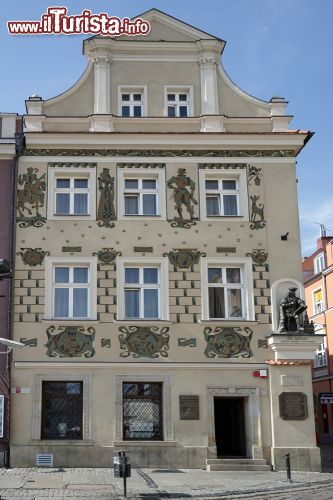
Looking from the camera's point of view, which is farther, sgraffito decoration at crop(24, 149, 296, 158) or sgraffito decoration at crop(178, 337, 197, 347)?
sgraffito decoration at crop(24, 149, 296, 158)

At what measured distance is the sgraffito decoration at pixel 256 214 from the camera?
69.9ft

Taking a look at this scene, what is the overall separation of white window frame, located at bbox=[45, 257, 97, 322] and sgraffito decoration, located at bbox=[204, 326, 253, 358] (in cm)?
345

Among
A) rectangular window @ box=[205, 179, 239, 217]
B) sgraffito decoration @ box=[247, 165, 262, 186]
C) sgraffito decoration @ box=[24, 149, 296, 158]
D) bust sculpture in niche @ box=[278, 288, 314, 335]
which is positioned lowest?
bust sculpture in niche @ box=[278, 288, 314, 335]

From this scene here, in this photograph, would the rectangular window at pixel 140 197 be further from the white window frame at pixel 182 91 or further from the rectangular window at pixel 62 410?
the rectangular window at pixel 62 410

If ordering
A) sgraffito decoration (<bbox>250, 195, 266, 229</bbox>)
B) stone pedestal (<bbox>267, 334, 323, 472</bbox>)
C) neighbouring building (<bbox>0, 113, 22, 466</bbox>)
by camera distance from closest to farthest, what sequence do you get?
neighbouring building (<bbox>0, 113, 22, 466</bbox>) → stone pedestal (<bbox>267, 334, 323, 472</bbox>) → sgraffito decoration (<bbox>250, 195, 266, 229</bbox>)

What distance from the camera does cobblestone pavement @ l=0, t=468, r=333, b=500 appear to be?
14.8m

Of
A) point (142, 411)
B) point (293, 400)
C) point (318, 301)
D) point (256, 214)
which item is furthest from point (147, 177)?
point (318, 301)

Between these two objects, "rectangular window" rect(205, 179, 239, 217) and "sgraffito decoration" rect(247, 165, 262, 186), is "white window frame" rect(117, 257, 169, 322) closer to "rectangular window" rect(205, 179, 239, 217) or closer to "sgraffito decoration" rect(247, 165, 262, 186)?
"rectangular window" rect(205, 179, 239, 217)

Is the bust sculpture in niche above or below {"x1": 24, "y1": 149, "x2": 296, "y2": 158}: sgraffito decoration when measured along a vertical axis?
below

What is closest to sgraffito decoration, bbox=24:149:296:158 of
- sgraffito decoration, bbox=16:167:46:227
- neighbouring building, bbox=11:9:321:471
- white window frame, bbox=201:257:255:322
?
neighbouring building, bbox=11:9:321:471

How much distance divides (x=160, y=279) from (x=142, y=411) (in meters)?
3.94

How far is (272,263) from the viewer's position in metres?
21.1

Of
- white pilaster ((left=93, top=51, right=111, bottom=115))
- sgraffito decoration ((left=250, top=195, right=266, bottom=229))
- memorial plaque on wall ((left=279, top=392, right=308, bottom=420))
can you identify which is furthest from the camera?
Answer: white pilaster ((left=93, top=51, right=111, bottom=115))

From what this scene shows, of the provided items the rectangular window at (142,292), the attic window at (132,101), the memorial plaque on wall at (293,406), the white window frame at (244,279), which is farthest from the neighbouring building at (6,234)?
the memorial plaque on wall at (293,406)
